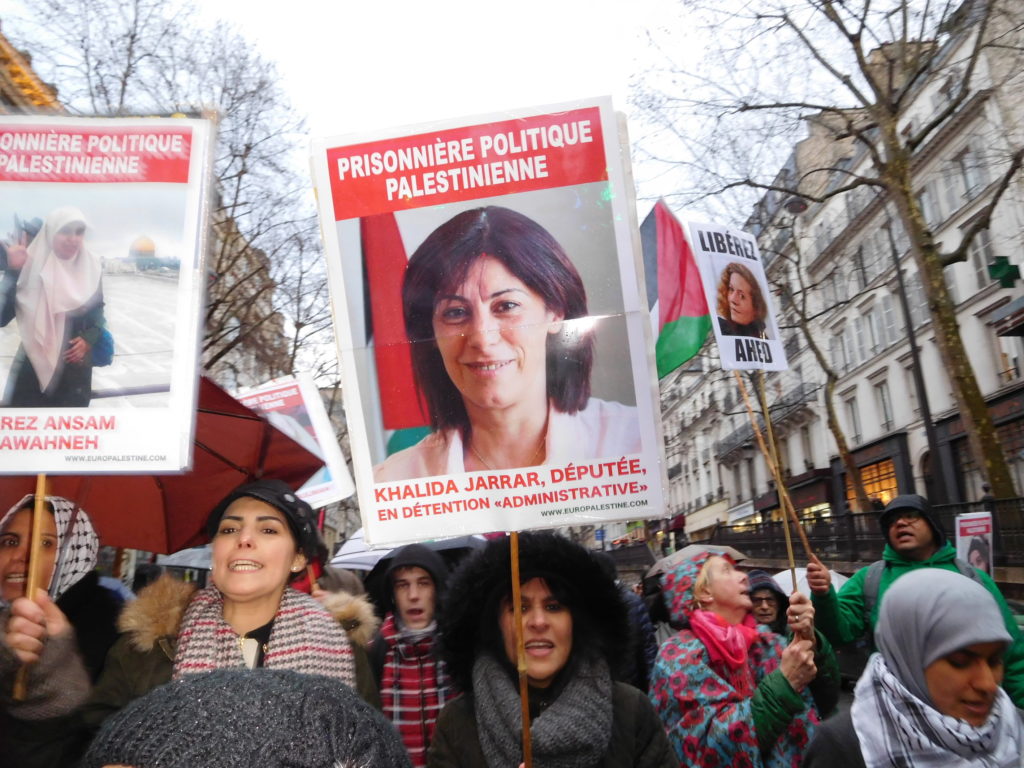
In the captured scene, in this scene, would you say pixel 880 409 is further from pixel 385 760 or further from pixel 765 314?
pixel 385 760

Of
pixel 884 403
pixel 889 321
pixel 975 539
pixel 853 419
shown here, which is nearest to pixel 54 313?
pixel 975 539

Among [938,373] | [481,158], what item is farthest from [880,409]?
[481,158]

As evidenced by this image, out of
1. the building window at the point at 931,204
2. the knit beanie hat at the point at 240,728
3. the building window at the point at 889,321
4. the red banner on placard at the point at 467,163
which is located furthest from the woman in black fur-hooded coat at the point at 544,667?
the building window at the point at 889,321

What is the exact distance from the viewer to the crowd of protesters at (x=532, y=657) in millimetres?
2264

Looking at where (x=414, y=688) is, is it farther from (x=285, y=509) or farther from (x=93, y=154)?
(x=93, y=154)

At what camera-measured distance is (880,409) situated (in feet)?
115

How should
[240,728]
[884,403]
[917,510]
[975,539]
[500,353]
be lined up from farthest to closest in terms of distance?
[884,403] < [975,539] < [917,510] < [500,353] < [240,728]

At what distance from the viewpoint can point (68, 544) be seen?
3.09m

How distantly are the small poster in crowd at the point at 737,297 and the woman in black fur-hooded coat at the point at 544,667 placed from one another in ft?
5.42

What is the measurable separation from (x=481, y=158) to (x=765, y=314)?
6.89 feet

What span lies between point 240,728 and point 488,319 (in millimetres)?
Result: 2163

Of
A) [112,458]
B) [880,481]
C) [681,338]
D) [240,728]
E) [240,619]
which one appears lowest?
[240,728]

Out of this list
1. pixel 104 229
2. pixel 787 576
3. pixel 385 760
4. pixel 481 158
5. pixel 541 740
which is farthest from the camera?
pixel 787 576

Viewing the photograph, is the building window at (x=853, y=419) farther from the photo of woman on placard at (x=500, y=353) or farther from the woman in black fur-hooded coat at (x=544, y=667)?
the photo of woman on placard at (x=500, y=353)
